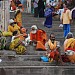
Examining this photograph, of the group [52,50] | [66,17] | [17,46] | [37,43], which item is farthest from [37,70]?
[66,17]

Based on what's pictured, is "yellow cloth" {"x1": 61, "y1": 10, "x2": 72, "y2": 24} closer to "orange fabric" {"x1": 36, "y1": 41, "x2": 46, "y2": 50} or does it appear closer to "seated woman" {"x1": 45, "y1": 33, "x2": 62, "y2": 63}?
"orange fabric" {"x1": 36, "y1": 41, "x2": 46, "y2": 50}

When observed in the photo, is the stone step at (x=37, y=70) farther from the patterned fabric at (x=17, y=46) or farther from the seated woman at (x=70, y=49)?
the patterned fabric at (x=17, y=46)

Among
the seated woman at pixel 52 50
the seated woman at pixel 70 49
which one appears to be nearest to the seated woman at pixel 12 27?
the seated woman at pixel 52 50

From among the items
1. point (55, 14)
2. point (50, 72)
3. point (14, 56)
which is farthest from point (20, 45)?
point (55, 14)

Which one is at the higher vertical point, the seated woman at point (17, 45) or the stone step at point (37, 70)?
the seated woman at point (17, 45)

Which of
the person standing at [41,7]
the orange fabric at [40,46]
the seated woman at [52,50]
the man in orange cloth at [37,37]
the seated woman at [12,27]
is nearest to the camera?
the seated woman at [52,50]

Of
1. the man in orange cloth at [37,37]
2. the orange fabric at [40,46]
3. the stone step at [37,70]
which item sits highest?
the man in orange cloth at [37,37]

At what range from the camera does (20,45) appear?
17328 millimetres

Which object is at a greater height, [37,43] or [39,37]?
[39,37]

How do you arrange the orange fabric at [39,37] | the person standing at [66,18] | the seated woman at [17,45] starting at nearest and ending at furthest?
the seated woman at [17,45], the orange fabric at [39,37], the person standing at [66,18]

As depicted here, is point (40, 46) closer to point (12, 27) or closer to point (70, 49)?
point (70, 49)

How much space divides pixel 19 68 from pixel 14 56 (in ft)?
3.55

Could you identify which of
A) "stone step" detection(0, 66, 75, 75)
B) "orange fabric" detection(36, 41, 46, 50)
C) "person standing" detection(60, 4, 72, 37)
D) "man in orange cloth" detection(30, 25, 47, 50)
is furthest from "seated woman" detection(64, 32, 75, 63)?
"person standing" detection(60, 4, 72, 37)

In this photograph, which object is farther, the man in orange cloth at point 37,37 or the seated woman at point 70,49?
Result: the man in orange cloth at point 37,37
